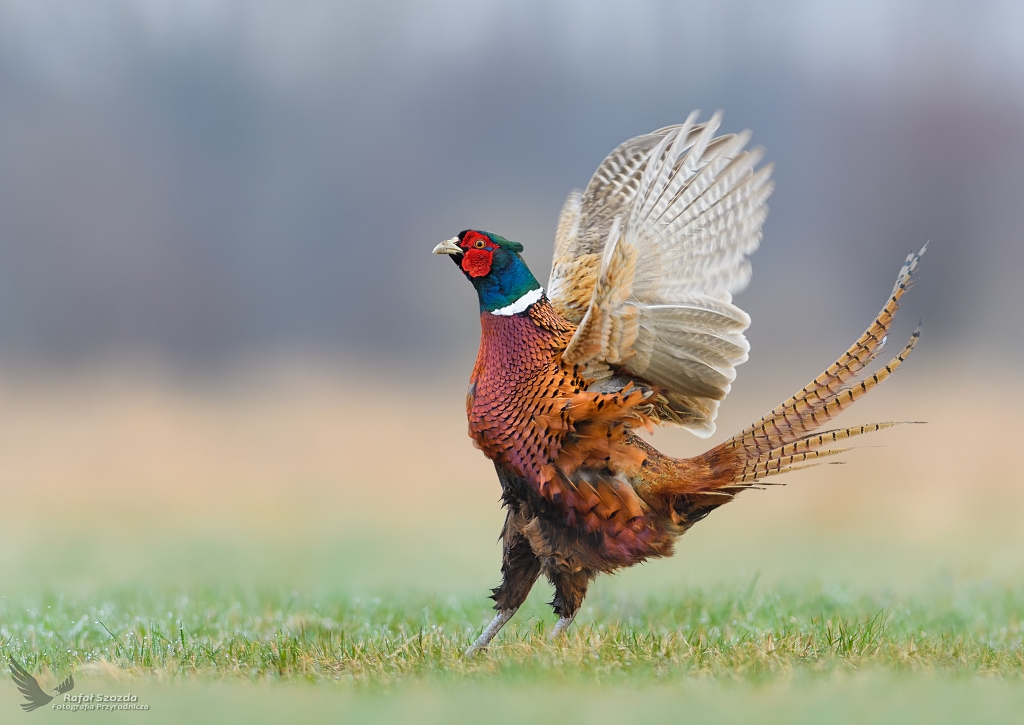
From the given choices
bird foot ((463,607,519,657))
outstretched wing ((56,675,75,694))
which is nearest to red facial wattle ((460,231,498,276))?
bird foot ((463,607,519,657))

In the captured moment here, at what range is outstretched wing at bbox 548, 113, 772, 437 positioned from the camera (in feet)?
15.4

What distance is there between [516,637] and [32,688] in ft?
7.71

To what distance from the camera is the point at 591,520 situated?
475cm

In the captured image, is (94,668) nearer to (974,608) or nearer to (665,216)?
(665,216)

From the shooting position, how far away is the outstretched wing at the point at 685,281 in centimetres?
470

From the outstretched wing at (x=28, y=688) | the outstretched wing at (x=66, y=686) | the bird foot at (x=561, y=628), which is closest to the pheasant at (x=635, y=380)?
the bird foot at (x=561, y=628)

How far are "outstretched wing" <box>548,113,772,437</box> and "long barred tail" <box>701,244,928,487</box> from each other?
277 mm

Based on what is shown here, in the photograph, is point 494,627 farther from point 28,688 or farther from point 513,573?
point 28,688

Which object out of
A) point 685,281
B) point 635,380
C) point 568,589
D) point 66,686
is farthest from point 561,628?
point 66,686

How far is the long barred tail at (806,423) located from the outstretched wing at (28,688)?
317 cm

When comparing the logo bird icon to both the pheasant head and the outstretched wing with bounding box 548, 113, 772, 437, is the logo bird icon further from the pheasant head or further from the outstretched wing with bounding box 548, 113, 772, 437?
the outstretched wing with bounding box 548, 113, 772, 437

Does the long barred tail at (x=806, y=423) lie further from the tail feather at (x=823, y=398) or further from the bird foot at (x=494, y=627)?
the bird foot at (x=494, y=627)

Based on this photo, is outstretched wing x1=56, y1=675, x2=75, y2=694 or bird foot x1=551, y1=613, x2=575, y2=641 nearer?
outstretched wing x1=56, y1=675, x2=75, y2=694

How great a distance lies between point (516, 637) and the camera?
18.0ft
